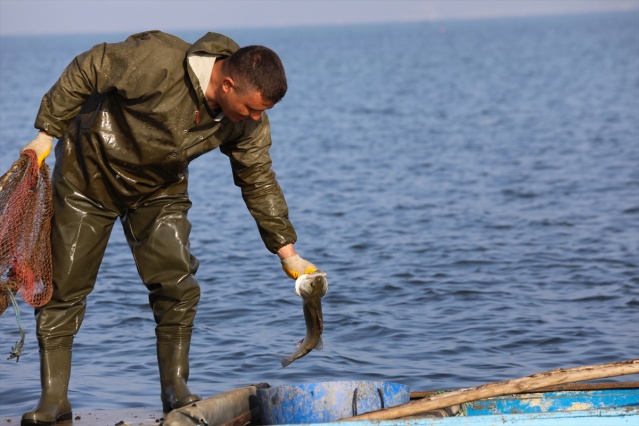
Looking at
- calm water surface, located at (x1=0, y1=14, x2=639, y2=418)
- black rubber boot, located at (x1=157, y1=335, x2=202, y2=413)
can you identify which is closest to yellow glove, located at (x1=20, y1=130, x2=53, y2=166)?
black rubber boot, located at (x1=157, y1=335, x2=202, y2=413)

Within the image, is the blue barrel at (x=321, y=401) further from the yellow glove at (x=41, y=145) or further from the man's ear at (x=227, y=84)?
the yellow glove at (x=41, y=145)

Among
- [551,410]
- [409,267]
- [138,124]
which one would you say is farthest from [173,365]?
[409,267]

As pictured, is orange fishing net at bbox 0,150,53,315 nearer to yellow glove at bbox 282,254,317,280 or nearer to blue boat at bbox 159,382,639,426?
blue boat at bbox 159,382,639,426

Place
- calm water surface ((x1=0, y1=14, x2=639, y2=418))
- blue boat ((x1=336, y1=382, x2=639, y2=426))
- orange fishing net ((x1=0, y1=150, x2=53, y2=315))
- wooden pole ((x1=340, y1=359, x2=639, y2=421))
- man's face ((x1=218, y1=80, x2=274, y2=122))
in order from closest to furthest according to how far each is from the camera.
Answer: blue boat ((x1=336, y1=382, x2=639, y2=426)) → wooden pole ((x1=340, y1=359, x2=639, y2=421)) → man's face ((x1=218, y1=80, x2=274, y2=122)) → orange fishing net ((x1=0, y1=150, x2=53, y2=315)) → calm water surface ((x1=0, y1=14, x2=639, y2=418))

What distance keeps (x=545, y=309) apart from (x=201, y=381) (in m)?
3.46

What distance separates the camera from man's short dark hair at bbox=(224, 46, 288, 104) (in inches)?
190

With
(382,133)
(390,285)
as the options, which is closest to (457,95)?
(382,133)

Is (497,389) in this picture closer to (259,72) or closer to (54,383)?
(259,72)

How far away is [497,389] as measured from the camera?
4.83m

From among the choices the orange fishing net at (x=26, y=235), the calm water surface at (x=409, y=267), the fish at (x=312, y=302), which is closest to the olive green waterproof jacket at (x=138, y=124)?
the orange fishing net at (x=26, y=235)

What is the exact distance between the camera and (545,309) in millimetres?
9602

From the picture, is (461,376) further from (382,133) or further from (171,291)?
(382,133)

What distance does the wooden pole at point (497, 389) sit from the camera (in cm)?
474

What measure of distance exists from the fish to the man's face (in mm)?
817
